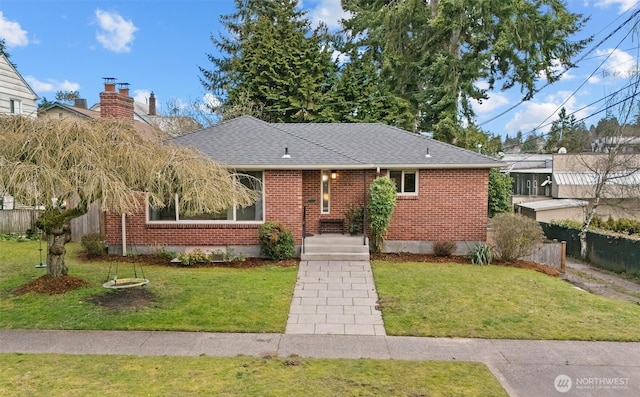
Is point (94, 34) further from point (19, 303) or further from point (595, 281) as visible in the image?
point (595, 281)

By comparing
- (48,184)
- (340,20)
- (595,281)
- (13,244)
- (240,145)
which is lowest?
(595,281)

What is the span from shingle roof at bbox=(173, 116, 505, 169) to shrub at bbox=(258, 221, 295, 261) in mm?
1719

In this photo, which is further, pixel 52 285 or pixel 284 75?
pixel 284 75

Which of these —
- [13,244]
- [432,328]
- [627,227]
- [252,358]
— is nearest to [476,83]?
[627,227]

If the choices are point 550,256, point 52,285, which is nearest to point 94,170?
point 52,285

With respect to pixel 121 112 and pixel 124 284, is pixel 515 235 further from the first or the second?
pixel 121 112

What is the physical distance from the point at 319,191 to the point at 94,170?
7.23 meters

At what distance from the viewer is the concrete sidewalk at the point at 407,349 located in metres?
4.77

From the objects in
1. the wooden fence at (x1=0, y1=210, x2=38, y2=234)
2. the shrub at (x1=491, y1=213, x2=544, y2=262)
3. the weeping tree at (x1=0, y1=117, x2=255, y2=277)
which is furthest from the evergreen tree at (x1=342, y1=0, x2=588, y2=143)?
the wooden fence at (x1=0, y1=210, x2=38, y2=234)

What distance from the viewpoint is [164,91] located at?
27.4 metres

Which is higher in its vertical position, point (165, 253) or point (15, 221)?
point (15, 221)

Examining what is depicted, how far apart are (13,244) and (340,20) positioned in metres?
23.2

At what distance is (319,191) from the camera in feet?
41.1

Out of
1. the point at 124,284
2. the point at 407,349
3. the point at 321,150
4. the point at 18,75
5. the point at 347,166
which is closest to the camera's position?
the point at 407,349
